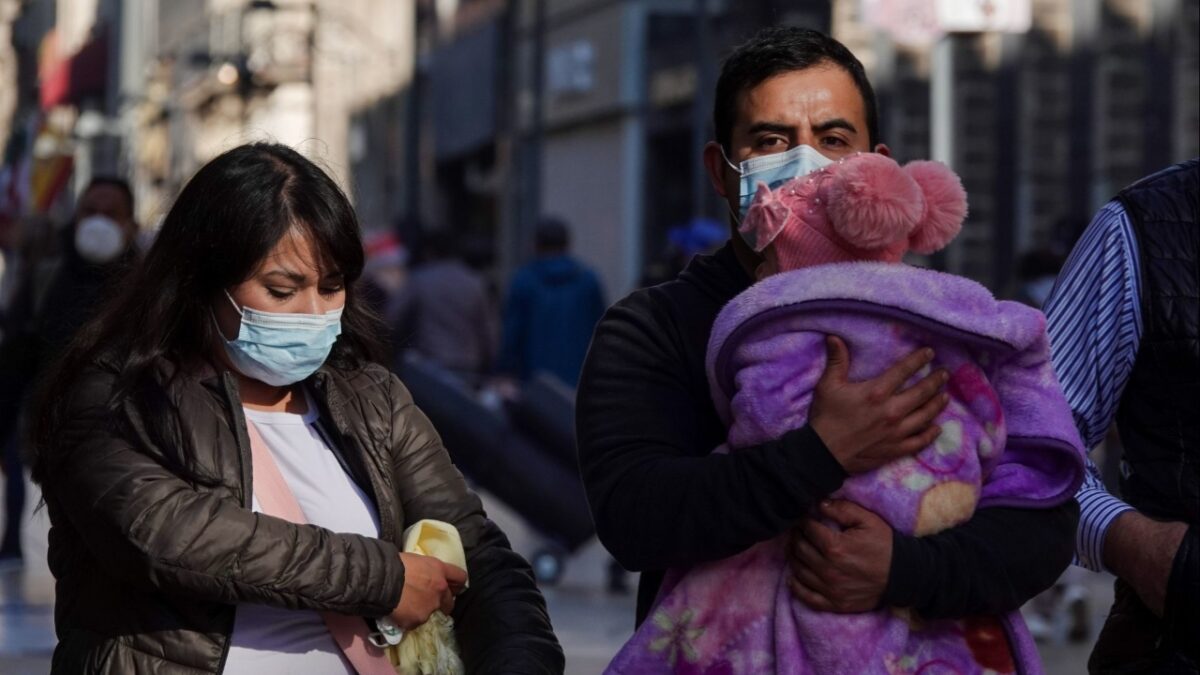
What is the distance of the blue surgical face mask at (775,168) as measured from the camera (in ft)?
10.2

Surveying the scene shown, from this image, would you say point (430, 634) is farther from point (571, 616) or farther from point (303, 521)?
point (571, 616)

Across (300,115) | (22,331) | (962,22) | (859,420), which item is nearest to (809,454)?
(859,420)

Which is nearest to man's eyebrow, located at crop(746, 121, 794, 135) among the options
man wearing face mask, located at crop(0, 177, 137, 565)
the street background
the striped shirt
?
the street background

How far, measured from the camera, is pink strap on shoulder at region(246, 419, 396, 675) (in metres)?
3.37

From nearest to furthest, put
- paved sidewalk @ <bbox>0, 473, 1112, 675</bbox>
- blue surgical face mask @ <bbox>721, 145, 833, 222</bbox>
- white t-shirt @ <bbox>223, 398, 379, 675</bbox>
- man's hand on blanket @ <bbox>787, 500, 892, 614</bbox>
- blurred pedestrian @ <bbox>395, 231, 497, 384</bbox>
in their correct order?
man's hand on blanket @ <bbox>787, 500, 892, 614</bbox> → blue surgical face mask @ <bbox>721, 145, 833, 222</bbox> → white t-shirt @ <bbox>223, 398, 379, 675</bbox> → paved sidewalk @ <bbox>0, 473, 1112, 675</bbox> → blurred pedestrian @ <bbox>395, 231, 497, 384</bbox>

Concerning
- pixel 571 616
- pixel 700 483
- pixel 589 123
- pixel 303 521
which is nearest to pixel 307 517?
Answer: pixel 303 521

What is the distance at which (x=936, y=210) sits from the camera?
9.86 feet

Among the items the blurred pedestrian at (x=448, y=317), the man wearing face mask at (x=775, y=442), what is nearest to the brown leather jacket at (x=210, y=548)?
the man wearing face mask at (x=775, y=442)

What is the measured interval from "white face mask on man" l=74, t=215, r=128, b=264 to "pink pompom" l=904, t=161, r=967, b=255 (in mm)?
6244

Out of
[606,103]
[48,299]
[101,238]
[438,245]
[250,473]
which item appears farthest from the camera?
[606,103]

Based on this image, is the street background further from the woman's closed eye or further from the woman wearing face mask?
the woman's closed eye

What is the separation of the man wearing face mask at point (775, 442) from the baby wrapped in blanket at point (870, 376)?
28 mm

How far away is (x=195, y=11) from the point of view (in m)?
53.1

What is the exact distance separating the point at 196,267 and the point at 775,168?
946 millimetres
